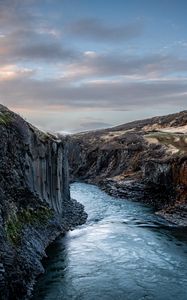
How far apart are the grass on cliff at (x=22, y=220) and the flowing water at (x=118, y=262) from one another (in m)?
3.30

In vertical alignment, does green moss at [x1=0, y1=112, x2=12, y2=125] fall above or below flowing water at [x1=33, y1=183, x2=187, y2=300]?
above

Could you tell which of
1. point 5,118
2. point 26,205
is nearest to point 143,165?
point 5,118

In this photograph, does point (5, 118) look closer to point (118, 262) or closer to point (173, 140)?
point (118, 262)

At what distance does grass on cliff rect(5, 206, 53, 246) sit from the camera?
38147 millimetres

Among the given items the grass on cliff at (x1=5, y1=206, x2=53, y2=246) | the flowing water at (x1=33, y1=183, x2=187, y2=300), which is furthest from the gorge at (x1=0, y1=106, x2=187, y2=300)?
the flowing water at (x1=33, y1=183, x2=187, y2=300)

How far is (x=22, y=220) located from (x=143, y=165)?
171ft

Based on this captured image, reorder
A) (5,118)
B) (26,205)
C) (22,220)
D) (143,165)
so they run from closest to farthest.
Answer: (22,220)
(26,205)
(5,118)
(143,165)

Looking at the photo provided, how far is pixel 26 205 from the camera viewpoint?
48.1 m

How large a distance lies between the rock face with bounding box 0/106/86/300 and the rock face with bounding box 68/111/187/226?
15648 millimetres

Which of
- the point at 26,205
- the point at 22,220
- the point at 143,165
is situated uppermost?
the point at 143,165

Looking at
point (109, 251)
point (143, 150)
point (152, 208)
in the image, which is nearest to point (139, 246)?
point (109, 251)

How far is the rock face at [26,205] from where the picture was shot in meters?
34.2

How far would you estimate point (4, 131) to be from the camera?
152 ft

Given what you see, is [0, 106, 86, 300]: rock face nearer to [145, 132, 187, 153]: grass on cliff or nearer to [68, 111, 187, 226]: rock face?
[68, 111, 187, 226]: rock face
